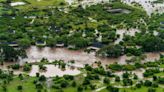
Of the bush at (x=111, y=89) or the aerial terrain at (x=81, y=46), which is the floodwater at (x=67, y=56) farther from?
the bush at (x=111, y=89)

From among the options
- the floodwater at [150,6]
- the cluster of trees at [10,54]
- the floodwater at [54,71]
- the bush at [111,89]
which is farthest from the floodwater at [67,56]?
the floodwater at [150,6]

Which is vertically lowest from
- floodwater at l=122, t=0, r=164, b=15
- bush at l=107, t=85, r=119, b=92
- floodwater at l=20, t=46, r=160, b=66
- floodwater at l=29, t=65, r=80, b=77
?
bush at l=107, t=85, r=119, b=92

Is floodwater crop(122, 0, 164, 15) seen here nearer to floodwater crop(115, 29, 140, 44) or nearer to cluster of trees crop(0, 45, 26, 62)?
floodwater crop(115, 29, 140, 44)

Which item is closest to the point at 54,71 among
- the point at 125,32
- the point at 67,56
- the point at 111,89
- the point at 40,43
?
the point at 67,56

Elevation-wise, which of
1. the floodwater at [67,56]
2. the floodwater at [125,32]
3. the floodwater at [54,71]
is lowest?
the floodwater at [54,71]

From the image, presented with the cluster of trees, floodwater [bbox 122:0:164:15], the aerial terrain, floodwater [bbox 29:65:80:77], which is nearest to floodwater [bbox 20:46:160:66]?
the aerial terrain

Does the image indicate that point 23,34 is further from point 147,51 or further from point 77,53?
point 147,51

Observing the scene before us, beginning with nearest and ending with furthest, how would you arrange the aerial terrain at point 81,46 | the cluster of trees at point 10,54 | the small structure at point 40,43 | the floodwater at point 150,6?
the aerial terrain at point 81,46 → the cluster of trees at point 10,54 → the small structure at point 40,43 → the floodwater at point 150,6

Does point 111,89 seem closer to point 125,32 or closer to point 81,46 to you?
point 81,46

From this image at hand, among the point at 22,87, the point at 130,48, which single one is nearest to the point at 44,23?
the point at 130,48
